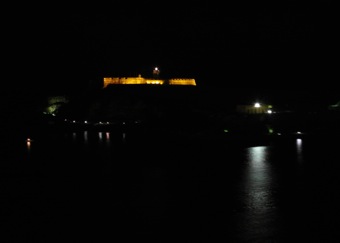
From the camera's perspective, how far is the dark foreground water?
8.78 m

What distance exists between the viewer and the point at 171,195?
39.1 feet

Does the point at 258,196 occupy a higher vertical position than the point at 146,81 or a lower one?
lower

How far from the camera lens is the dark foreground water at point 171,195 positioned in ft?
28.8

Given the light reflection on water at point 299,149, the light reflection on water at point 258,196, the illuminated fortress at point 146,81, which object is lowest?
the light reflection on water at point 258,196

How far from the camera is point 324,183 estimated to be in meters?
13.3

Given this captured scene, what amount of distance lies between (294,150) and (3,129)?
23.6 metres

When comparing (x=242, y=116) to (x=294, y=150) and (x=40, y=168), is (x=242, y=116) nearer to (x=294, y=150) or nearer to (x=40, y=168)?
(x=294, y=150)

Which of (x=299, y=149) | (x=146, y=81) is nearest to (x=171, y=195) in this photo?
(x=299, y=149)

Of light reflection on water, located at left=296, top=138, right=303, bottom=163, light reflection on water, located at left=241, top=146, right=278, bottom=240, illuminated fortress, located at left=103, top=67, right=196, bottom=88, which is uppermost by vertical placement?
illuminated fortress, located at left=103, top=67, right=196, bottom=88

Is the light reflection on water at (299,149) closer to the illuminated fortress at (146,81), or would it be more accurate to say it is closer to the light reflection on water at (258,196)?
the light reflection on water at (258,196)

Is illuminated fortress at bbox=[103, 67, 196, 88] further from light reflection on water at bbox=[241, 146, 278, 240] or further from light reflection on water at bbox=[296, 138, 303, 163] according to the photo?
light reflection on water at bbox=[241, 146, 278, 240]

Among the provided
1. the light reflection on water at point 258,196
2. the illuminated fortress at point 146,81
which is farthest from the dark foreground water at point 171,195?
the illuminated fortress at point 146,81

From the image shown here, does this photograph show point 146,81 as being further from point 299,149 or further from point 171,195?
point 171,195

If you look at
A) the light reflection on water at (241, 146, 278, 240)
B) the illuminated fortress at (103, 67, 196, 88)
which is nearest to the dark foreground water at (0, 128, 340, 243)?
the light reflection on water at (241, 146, 278, 240)
